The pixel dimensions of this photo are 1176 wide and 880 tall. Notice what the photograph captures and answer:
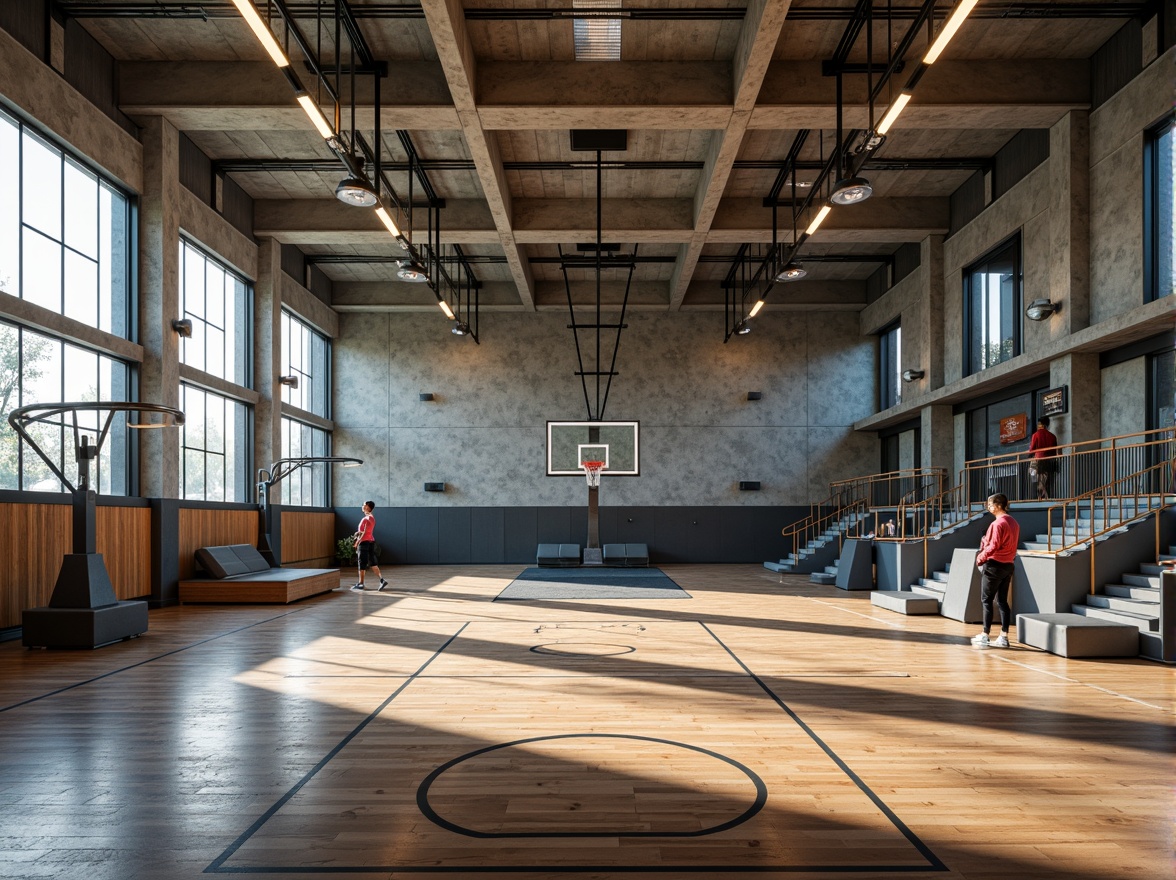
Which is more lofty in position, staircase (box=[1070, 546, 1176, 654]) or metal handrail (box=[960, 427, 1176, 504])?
metal handrail (box=[960, 427, 1176, 504])

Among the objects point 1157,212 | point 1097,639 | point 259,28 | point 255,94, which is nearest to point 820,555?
point 1157,212

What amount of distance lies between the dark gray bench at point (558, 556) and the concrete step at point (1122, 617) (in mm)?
12394

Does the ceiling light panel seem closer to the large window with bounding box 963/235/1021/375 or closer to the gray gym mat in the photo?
the gray gym mat

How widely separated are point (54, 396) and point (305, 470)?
9368 millimetres

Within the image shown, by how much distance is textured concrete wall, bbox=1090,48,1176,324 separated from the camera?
995 cm

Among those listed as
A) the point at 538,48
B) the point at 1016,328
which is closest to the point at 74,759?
the point at 538,48

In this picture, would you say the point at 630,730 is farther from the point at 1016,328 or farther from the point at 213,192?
the point at 213,192

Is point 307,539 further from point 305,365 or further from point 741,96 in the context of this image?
point 741,96

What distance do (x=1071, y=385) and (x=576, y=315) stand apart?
12230mm

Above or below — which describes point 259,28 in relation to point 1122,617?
above

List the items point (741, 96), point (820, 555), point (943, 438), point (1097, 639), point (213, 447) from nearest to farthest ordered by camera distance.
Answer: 1. point (1097, 639)
2. point (741, 96)
3. point (213, 447)
4. point (943, 438)
5. point (820, 555)

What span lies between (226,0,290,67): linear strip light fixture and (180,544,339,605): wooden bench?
7.19 metres

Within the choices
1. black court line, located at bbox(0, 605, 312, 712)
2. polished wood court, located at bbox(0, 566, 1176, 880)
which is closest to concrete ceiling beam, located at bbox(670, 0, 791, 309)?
polished wood court, located at bbox(0, 566, 1176, 880)

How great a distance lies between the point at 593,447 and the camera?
20.7 meters
